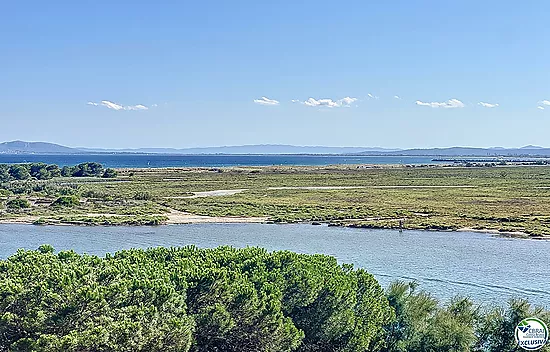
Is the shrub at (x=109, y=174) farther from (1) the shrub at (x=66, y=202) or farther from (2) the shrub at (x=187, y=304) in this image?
(2) the shrub at (x=187, y=304)

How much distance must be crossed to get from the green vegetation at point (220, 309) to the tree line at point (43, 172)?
412ft

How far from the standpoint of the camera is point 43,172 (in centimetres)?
15438

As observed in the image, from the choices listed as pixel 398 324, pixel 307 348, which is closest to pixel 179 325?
pixel 307 348

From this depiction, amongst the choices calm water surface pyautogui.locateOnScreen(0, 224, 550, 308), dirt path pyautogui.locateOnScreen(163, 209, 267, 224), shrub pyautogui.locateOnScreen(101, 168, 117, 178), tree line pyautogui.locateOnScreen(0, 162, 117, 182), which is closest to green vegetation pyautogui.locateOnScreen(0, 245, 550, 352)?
calm water surface pyautogui.locateOnScreen(0, 224, 550, 308)

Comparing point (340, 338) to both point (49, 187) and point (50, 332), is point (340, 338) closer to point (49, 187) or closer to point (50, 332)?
point (50, 332)

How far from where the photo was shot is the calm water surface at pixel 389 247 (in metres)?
43.2

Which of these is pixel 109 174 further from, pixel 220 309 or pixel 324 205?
pixel 220 309

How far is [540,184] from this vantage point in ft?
439

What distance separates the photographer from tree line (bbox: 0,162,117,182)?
14625 cm

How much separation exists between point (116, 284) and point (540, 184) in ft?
428

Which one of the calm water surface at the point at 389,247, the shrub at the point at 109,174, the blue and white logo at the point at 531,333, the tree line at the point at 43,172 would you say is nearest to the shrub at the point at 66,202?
the calm water surface at the point at 389,247

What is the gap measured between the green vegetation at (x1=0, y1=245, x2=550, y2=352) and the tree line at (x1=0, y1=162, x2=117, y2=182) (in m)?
126

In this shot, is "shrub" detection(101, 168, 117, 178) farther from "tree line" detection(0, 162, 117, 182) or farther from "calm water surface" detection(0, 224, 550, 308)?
"calm water surface" detection(0, 224, 550, 308)

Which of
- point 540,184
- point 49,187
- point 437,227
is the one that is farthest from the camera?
point 540,184
